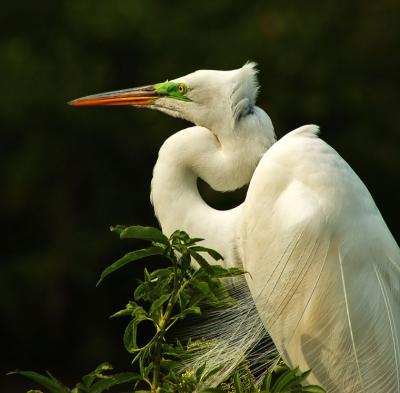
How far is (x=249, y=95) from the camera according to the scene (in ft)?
10.2

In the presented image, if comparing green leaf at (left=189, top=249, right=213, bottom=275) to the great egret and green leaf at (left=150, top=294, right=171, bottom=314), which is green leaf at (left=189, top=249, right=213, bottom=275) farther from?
the great egret

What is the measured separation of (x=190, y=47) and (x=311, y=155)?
5767 mm

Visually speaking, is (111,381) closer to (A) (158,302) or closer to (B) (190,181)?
(A) (158,302)

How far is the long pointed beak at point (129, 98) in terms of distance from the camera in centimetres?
338

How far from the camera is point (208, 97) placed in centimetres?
319

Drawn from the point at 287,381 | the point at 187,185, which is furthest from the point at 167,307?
the point at 187,185

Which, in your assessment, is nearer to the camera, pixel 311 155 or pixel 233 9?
pixel 311 155

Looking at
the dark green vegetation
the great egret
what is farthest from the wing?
the dark green vegetation

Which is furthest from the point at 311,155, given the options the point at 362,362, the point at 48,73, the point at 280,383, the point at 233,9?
the point at 233,9

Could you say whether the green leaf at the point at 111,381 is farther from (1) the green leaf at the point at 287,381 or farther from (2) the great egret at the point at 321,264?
(2) the great egret at the point at 321,264

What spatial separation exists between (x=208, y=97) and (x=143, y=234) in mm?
1127

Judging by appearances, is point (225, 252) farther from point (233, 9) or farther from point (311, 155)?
point (233, 9)

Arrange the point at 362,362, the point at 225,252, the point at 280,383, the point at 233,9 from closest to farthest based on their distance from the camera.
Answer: the point at 280,383 < the point at 362,362 < the point at 225,252 < the point at 233,9

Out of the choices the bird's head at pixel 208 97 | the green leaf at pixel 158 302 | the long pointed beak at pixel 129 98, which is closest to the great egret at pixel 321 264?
the bird's head at pixel 208 97
